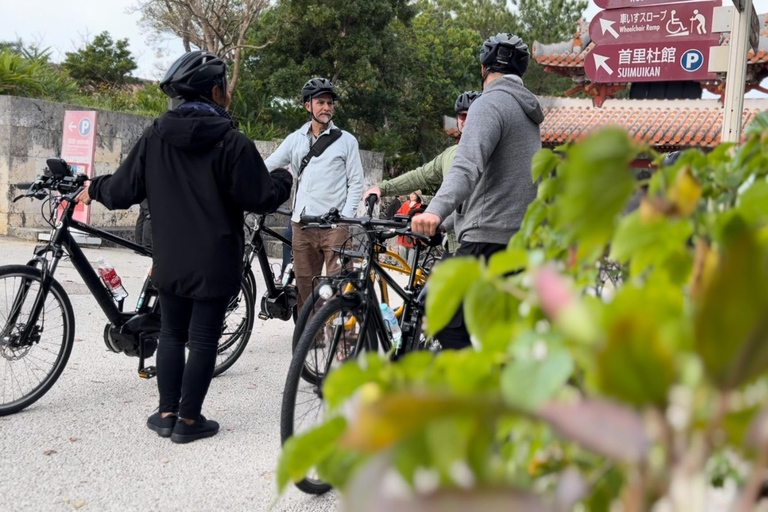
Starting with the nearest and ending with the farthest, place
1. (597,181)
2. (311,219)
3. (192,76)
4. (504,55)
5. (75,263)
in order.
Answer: (597,181) → (504,55) → (192,76) → (311,219) → (75,263)

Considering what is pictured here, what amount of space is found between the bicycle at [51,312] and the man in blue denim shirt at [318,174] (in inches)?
53.3

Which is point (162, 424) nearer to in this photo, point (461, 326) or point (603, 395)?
point (461, 326)

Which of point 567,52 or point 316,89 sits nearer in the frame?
point 316,89

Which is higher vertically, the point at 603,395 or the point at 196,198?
the point at 603,395

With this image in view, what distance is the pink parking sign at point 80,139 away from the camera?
39.9 feet

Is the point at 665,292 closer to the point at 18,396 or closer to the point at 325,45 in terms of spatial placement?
the point at 18,396

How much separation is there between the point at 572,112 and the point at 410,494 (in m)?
23.8

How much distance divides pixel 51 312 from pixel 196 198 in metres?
1.16

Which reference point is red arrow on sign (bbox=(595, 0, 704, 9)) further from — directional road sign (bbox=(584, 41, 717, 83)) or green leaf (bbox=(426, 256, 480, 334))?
green leaf (bbox=(426, 256, 480, 334))

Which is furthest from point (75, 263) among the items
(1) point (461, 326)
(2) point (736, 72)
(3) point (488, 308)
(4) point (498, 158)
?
(3) point (488, 308)

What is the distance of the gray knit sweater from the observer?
3.58 m

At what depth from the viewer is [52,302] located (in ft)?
14.5

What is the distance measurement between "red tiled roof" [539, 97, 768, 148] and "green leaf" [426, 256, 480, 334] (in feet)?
68.4

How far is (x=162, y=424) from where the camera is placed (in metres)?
4.14
